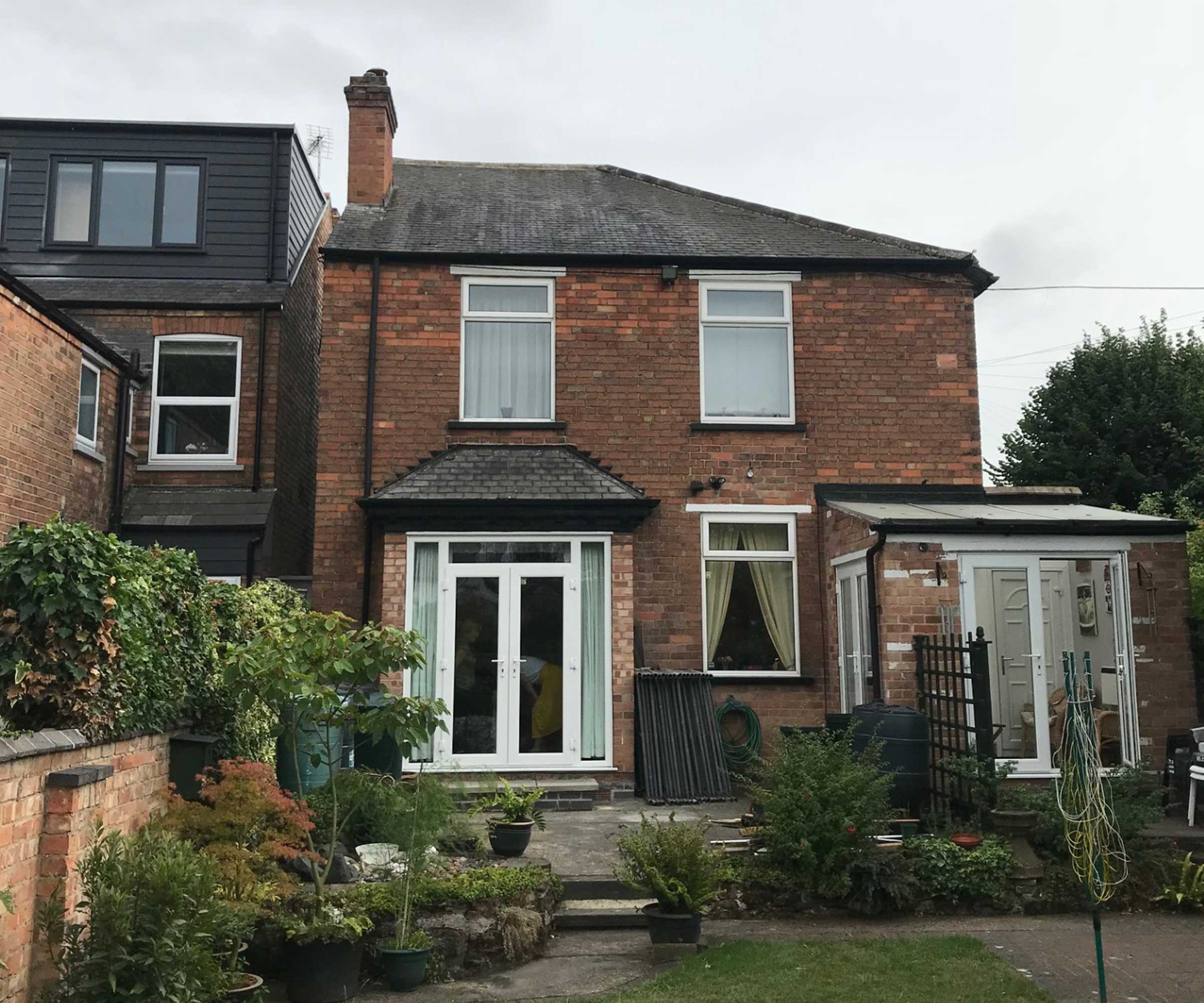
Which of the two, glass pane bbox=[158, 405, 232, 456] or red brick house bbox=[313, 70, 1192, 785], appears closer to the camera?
red brick house bbox=[313, 70, 1192, 785]

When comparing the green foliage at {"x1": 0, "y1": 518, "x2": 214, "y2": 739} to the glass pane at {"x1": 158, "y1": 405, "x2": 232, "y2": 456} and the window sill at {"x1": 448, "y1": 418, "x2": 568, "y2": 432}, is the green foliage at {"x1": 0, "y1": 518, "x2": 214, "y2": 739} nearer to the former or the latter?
the window sill at {"x1": 448, "y1": 418, "x2": 568, "y2": 432}

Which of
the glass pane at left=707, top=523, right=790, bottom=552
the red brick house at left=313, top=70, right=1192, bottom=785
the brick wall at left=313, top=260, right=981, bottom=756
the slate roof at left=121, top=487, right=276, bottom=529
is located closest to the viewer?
the red brick house at left=313, top=70, right=1192, bottom=785

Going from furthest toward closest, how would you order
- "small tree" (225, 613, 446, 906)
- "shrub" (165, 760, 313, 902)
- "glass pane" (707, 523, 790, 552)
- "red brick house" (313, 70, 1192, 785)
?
1. "glass pane" (707, 523, 790, 552)
2. "red brick house" (313, 70, 1192, 785)
3. "small tree" (225, 613, 446, 906)
4. "shrub" (165, 760, 313, 902)

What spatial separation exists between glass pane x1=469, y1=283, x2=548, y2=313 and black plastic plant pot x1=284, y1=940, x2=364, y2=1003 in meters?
8.07

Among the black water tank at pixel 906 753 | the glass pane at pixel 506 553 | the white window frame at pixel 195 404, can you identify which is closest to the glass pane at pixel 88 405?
the white window frame at pixel 195 404

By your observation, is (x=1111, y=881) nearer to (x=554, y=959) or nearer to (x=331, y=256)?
(x=554, y=959)

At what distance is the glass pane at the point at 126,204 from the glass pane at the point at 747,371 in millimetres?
8521

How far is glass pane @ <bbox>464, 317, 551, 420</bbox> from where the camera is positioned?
12.4 meters

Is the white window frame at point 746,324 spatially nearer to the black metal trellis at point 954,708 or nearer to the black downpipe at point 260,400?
the black metal trellis at point 954,708

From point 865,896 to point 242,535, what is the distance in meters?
8.85

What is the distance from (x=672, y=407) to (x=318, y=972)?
25.6ft

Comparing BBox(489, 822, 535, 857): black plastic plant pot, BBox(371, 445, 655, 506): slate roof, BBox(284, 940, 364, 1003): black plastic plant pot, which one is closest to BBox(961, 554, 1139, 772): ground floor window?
BBox(371, 445, 655, 506): slate roof

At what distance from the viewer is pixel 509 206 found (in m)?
14.2

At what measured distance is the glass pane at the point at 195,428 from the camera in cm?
1412
